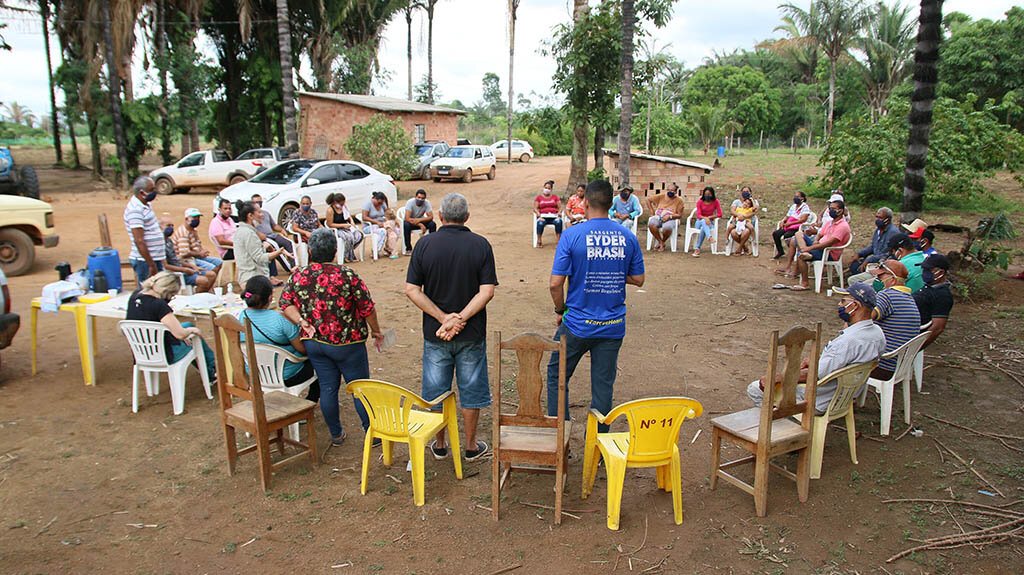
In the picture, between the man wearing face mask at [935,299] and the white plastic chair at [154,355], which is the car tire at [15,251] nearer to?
the white plastic chair at [154,355]

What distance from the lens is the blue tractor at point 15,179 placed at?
14289mm

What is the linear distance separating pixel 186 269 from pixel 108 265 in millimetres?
1492

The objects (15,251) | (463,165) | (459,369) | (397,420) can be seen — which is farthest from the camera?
(463,165)

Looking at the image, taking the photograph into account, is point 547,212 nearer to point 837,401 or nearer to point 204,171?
point 837,401

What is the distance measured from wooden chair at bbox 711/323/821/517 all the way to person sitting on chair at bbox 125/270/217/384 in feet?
13.2

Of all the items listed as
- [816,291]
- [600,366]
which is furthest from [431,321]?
[816,291]

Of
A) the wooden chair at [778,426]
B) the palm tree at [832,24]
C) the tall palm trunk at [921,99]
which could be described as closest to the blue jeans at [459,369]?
the wooden chair at [778,426]

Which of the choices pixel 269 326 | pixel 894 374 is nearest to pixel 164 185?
pixel 269 326

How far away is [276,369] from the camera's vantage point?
4.56 m

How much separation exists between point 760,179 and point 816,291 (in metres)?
13.3

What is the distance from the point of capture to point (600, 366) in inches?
161

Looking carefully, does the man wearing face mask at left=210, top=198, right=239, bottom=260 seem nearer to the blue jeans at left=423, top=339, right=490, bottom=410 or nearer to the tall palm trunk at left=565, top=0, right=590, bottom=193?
the blue jeans at left=423, top=339, right=490, bottom=410

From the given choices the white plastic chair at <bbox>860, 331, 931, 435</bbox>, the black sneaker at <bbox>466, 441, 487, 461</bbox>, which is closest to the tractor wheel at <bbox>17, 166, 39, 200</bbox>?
the black sneaker at <bbox>466, 441, 487, 461</bbox>

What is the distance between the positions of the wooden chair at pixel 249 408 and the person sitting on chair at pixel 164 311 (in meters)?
1.05
